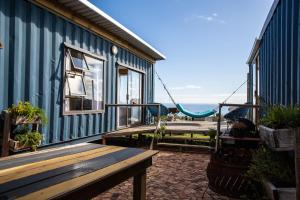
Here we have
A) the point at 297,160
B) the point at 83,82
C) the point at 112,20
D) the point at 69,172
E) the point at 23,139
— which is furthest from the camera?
the point at 112,20

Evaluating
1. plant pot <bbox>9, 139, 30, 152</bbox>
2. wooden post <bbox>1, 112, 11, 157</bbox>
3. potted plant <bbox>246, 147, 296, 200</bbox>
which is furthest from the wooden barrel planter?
wooden post <bbox>1, 112, 11, 157</bbox>

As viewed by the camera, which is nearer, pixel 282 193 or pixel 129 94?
pixel 282 193

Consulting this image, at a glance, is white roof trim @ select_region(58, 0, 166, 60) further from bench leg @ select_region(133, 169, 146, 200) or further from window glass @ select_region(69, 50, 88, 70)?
bench leg @ select_region(133, 169, 146, 200)

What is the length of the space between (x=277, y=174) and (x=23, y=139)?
314cm

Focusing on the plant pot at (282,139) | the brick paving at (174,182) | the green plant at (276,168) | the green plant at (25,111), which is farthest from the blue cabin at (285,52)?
the green plant at (25,111)

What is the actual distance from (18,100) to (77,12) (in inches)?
88.0

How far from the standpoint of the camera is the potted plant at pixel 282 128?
180 centimetres

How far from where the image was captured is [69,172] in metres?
1.49

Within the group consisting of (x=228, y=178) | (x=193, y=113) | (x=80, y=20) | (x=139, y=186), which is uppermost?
(x=80, y=20)

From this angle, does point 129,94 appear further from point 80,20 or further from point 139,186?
point 139,186

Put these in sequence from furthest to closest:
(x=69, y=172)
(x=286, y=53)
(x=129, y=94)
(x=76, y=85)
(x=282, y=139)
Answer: (x=129, y=94), (x=76, y=85), (x=286, y=53), (x=282, y=139), (x=69, y=172)

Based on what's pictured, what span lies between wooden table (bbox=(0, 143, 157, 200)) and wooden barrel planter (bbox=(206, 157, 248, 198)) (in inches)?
51.1

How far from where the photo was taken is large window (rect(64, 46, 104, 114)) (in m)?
5.02

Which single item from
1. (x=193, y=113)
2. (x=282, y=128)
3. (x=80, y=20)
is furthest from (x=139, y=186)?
(x=193, y=113)
